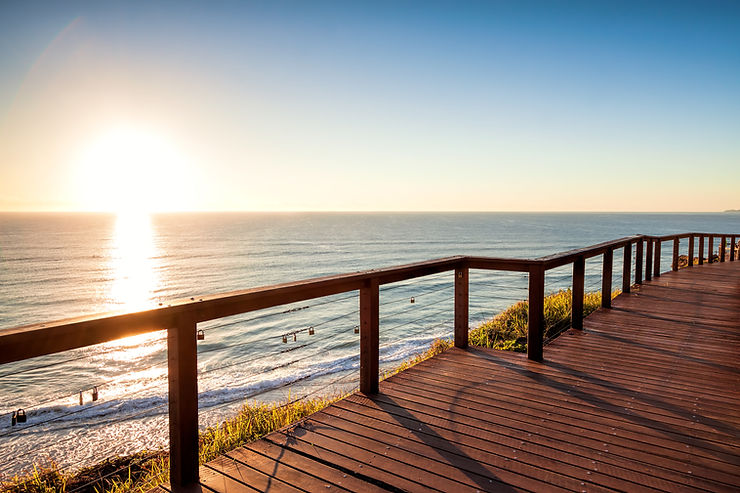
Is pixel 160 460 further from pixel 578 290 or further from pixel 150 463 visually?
pixel 578 290

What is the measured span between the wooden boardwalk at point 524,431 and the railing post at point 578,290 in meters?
0.86

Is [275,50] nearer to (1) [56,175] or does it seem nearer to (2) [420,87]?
(2) [420,87]

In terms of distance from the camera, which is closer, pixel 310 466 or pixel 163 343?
pixel 310 466

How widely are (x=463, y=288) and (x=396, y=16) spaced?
1080 cm

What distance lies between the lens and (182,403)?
2.35 meters

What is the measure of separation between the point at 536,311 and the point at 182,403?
3.52 metres

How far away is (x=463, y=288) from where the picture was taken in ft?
15.6

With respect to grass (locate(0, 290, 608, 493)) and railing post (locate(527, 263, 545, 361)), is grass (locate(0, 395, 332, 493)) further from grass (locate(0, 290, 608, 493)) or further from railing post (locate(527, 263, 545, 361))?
railing post (locate(527, 263, 545, 361))

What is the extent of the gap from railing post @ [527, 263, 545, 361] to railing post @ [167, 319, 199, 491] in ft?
10.8

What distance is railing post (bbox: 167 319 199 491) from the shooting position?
2318 millimetres

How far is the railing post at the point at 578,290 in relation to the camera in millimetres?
5574

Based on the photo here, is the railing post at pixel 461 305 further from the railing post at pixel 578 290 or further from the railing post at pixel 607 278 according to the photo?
the railing post at pixel 607 278

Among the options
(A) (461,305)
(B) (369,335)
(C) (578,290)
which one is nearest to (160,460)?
(B) (369,335)

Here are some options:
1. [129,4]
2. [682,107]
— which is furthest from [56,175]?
[682,107]
